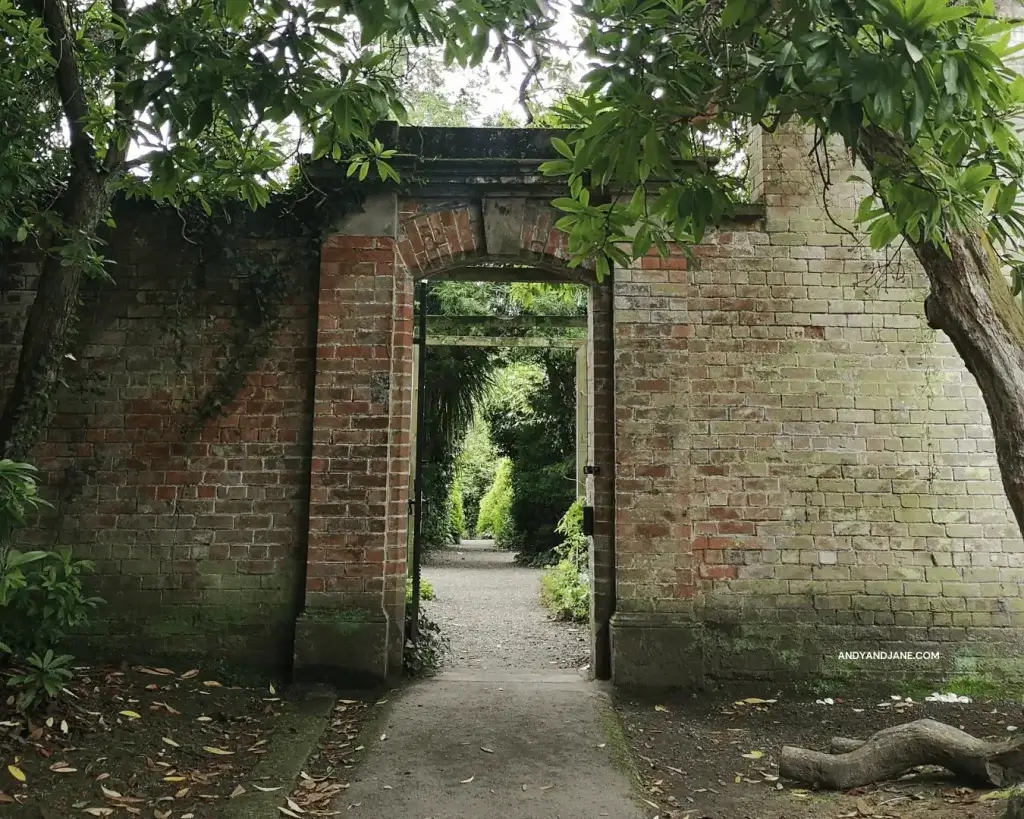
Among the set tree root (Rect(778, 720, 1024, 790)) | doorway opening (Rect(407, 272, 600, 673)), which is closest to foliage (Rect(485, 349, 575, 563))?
doorway opening (Rect(407, 272, 600, 673))

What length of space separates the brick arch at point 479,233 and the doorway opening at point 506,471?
1.32ft

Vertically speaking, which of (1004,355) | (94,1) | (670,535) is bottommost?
(670,535)

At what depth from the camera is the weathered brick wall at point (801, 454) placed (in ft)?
15.7

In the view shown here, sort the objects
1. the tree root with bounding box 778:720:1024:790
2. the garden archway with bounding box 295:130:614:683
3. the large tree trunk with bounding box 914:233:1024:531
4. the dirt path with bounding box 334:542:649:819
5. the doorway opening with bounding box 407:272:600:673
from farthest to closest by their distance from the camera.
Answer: the doorway opening with bounding box 407:272:600:673
the garden archway with bounding box 295:130:614:683
the tree root with bounding box 778:720:1024:790
the dirt path with bounding box 334:542:649:819
the large tree trunk with bounding box 914:233:1024:531

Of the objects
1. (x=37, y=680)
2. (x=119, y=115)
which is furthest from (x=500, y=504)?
(x=119, y=115)

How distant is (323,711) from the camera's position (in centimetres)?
418

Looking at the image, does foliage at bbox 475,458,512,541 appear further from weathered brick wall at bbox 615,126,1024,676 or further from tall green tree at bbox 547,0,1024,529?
tall green tree at bbox 547,0,1024,529

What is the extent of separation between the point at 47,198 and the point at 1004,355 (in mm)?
5473

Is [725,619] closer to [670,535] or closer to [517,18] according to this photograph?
[670,535]

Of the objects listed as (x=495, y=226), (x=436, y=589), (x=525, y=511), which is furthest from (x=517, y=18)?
(x=525, y=511)

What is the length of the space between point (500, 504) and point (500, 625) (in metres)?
12.7

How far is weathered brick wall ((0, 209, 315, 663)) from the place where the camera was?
4.74 metres

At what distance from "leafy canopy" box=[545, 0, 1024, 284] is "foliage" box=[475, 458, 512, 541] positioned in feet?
47.5

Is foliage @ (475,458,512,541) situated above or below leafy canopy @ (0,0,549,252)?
below
